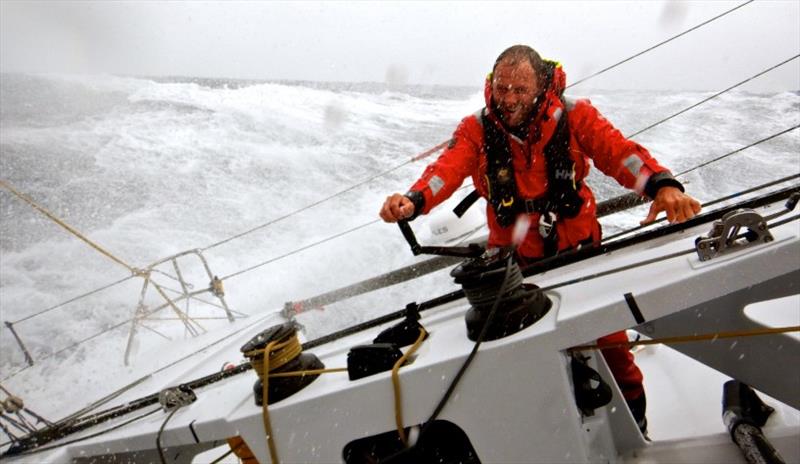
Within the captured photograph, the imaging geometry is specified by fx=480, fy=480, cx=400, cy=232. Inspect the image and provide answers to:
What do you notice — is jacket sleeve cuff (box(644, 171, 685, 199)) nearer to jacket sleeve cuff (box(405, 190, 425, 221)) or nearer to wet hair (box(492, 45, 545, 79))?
wet hair (box(492, 45, 545, 79))

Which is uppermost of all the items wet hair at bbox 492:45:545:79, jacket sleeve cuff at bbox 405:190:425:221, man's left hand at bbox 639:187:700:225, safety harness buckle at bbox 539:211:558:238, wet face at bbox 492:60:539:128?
wet hair at bbox 492:45:545:79

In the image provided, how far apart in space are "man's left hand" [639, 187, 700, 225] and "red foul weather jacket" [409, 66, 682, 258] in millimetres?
258

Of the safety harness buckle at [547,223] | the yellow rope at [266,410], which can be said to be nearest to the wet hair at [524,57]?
the safety harness buckle at [547,223]

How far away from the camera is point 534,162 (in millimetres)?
1771

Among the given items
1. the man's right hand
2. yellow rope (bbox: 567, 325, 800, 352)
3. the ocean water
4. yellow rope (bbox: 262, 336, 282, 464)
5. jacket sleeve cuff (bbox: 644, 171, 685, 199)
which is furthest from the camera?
the ocean water

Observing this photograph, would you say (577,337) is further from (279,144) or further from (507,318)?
(279,144)

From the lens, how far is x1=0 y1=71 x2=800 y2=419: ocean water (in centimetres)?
508

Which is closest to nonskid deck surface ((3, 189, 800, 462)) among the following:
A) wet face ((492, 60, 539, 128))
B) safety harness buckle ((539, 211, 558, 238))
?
safety harness buckle ((539, 211, 558, 238))

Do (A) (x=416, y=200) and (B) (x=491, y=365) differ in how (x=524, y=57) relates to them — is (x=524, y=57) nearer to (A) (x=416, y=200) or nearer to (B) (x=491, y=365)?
(A) (x=416, y=200)

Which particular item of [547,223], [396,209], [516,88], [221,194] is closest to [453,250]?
[396,209]

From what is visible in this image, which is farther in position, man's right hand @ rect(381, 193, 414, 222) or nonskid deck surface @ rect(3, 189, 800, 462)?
man's right hand @ rect(381, 193, 414, 222)

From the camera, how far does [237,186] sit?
28.4 ft

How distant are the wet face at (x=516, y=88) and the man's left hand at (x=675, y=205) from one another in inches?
22.0

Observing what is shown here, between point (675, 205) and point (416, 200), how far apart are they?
766mm
